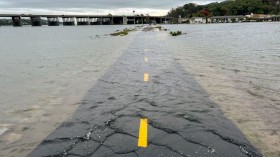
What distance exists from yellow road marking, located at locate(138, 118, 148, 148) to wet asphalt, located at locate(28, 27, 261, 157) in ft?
0.32

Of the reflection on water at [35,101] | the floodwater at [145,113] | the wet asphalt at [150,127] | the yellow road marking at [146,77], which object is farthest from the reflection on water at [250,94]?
the reflection on water at [35,101]

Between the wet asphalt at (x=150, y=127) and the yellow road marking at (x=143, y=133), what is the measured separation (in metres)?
0.10

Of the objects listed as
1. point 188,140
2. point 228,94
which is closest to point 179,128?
point 188,140

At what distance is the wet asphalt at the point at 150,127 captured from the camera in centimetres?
646

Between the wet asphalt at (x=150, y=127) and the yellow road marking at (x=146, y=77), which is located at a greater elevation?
the yellow road marking at (x=146, y=77)

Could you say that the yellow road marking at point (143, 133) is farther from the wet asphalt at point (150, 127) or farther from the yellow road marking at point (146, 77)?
the yellow road marking at point (146, 77)

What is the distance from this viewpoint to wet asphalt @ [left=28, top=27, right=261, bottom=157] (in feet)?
21.2

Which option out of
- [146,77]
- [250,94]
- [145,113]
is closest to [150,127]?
[145,113]

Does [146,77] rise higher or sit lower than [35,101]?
higher

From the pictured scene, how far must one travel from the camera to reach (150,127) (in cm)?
782

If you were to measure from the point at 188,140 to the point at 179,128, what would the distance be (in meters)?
0.80

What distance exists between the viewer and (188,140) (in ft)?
22.9

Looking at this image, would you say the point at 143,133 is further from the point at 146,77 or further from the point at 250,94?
the point at 146,77

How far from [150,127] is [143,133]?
1.46 ft
